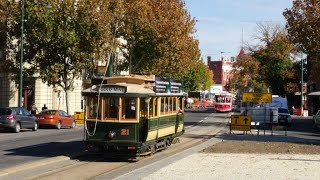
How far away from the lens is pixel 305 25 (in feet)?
135

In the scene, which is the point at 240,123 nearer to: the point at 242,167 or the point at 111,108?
the point at 111,108

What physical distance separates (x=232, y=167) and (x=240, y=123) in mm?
16669

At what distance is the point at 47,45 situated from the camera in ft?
140

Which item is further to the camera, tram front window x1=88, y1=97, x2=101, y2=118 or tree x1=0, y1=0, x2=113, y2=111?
tree x1=0, y1=0, x2=113, y2=111

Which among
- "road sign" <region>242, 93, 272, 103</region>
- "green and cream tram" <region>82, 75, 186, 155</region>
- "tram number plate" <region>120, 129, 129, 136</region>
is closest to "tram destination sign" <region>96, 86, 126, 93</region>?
"green and cream tram" <region>82, 75, 186, 155</region>

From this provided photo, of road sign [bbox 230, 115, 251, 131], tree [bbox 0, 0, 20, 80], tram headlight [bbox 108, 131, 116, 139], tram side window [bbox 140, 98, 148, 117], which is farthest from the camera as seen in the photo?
tree [bbox 0, 0, 20, 80]

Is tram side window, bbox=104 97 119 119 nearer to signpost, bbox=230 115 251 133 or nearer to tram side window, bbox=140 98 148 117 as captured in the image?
tram side window, bbox=140 98 148 117

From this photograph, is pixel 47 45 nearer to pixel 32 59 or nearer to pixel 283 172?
pixel 32 59

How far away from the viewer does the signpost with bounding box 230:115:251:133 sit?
1268 inches

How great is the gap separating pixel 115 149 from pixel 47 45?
2570 centimetres

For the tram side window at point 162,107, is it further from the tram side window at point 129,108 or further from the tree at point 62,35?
the tree at point 62,35

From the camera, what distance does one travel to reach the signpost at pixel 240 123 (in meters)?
32.2

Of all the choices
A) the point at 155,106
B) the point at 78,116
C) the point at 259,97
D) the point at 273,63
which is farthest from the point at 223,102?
the point at 155,106

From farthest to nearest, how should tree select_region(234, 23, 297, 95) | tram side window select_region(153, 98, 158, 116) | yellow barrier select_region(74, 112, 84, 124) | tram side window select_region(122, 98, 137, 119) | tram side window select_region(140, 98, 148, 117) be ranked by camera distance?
tree select_region(234, 23, 297, 95)
yellow barrier select_region(74, 112, 84, 124)
tram side window select_region(153, 98, 158, 116)
tram side window select_region(140, 98, 148, 117)
tram side window select_region(122, 98, 137, 119)
